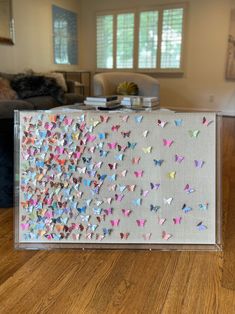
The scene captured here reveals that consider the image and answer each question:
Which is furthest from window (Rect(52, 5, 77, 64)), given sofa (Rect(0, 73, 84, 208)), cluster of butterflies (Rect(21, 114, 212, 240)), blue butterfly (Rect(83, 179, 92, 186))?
blue butterfly (Rect(83, 179, 92, 186))

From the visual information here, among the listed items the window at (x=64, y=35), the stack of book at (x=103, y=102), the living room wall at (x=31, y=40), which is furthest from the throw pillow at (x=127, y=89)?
the stack of book at (x=103, y=102)

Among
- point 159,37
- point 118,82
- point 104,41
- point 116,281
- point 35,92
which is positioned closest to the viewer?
point 116,281

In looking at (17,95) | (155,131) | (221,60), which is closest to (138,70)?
(221,60)

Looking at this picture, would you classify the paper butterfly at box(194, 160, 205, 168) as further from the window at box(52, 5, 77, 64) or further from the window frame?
the window at box(52, 5, 77, 64)

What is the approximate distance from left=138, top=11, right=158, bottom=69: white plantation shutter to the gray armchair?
123 centimetres

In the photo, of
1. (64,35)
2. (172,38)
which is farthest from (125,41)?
(64,35)

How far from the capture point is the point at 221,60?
532 centimetres

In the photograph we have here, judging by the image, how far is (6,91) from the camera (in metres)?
3.85

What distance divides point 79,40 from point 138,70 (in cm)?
141

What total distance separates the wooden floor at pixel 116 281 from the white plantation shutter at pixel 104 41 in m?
5.17

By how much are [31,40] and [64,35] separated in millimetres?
922

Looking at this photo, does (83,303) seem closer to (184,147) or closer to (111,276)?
(111,276)

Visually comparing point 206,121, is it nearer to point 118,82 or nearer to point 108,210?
point 108,210

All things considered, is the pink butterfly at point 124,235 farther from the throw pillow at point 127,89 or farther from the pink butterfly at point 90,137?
the throw pillow at point 127,89
